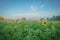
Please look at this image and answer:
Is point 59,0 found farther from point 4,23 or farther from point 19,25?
point 4,23

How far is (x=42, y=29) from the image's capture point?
117 inches

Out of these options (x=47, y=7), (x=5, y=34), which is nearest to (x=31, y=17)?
(x=47, y=7)

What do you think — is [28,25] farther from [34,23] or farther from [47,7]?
[47,7]

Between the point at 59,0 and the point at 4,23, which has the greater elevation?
the point at 59,0

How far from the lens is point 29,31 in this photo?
9.66 feet

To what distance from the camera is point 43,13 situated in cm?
303

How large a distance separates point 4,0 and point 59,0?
36.6 inches

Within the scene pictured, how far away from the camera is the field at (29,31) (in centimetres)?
292

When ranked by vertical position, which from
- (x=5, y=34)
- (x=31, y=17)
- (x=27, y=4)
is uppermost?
(x=27, y=4)

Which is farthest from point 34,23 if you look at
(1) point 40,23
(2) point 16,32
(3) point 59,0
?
(3) point 59,0

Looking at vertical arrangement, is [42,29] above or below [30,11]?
below

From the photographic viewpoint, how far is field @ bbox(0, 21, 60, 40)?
9.58ft

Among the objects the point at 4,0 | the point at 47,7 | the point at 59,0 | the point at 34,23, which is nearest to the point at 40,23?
the point at 34,23

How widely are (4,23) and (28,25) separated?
1.32ft
